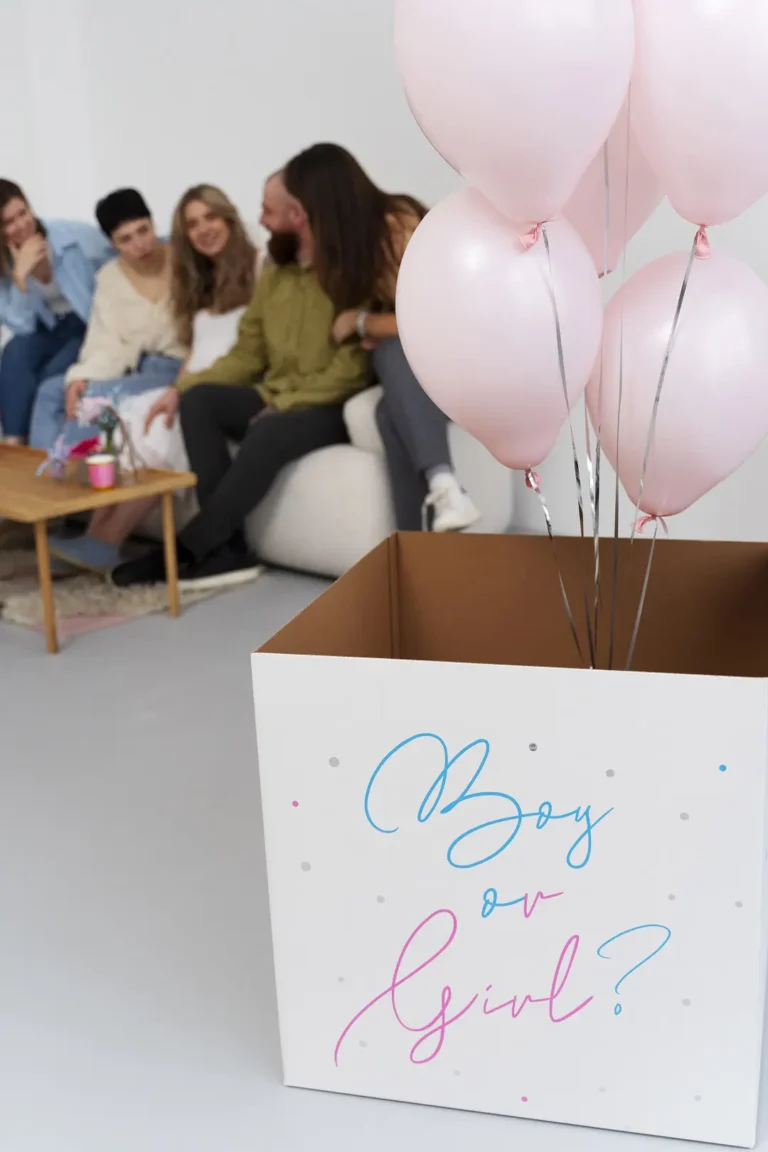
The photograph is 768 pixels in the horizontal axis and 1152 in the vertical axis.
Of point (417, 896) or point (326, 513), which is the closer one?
point (417, 896)

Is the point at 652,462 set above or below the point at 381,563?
above

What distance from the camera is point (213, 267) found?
3.58 m

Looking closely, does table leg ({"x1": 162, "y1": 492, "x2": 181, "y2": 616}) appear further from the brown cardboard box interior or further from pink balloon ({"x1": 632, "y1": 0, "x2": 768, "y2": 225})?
pink balloon ({"x1": 632, "y1": 0, "x2": 768, "y2": 225})

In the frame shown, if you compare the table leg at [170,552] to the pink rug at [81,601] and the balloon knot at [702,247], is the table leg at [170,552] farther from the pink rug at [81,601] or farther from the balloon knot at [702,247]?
the balloon knot at [702,247]

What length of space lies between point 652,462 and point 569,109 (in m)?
0.35

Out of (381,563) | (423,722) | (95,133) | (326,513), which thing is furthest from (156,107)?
(423,722)

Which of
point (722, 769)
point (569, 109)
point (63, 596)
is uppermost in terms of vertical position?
point (569, 109)

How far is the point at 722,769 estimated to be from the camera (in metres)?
0.99

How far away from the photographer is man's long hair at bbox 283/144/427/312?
3033mm

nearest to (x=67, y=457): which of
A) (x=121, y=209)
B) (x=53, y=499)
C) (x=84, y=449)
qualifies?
(x=84, y=449)

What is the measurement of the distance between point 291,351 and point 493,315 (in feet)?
7.54

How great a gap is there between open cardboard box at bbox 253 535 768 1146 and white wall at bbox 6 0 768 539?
2.00 metres

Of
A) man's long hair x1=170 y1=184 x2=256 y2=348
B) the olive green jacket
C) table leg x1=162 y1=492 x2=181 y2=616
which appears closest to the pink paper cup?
table leg x1=162 y1=492 x2=181 y2=616

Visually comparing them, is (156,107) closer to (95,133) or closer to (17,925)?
(95,133)
